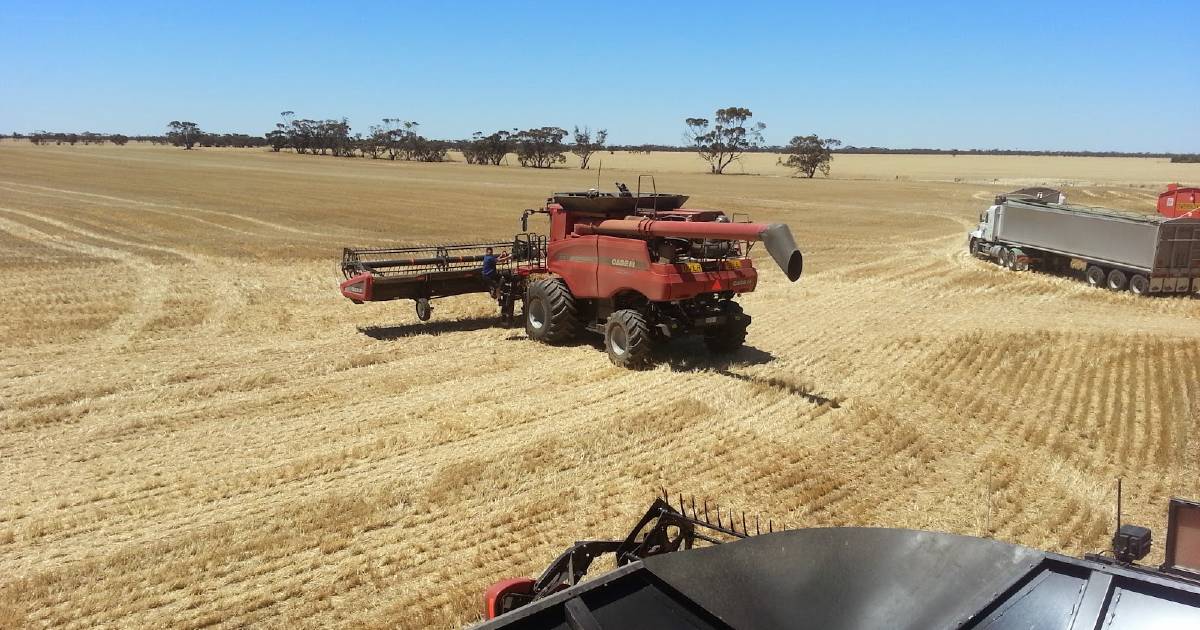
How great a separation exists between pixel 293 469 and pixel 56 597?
2221mm

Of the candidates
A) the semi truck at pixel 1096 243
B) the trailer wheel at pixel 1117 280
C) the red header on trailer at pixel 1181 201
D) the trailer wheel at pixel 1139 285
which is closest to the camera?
the semi truck at pixel 1096 243

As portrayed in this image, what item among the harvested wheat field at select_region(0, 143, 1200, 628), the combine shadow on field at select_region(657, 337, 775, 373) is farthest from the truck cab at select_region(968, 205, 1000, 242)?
the combine shadow on field at select_region(657, 337, 775, 373)

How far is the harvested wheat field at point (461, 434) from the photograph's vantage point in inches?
227

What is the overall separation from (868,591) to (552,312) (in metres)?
9.24

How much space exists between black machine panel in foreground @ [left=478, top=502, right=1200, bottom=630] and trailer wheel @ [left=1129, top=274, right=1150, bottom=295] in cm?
1816

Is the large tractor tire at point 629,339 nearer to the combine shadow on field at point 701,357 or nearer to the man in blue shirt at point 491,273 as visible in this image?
the combine shadow on field at point 701,357

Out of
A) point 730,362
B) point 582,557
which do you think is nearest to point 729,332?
point 730,362

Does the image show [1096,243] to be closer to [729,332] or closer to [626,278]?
[729,332]

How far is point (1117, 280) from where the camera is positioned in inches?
736

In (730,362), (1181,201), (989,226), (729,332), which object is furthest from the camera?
(989,226)

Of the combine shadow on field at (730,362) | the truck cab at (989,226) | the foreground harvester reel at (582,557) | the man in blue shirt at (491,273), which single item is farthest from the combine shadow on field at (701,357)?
the truck cab at (989,226)

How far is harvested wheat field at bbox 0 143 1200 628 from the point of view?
5766 millimetres

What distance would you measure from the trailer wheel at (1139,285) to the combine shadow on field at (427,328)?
46.3 ft

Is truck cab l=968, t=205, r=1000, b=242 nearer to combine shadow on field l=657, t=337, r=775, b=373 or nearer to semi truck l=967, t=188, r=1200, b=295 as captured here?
semi truck l=967, t=188, r=1200, b=295
